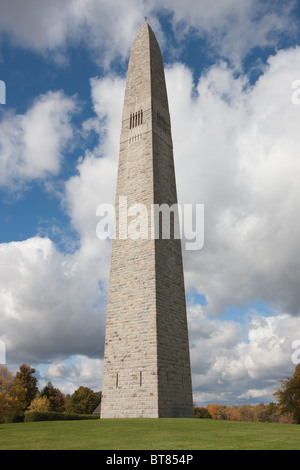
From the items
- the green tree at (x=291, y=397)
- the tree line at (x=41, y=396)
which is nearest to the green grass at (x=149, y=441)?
the green tree at (x=291, y=397)

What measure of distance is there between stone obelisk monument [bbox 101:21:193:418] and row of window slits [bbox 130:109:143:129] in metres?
0.10

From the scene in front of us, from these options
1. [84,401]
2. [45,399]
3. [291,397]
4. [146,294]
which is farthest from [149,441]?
[84,401]

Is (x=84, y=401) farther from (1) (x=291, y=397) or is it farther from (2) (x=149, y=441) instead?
(2) (x=149, y=441)

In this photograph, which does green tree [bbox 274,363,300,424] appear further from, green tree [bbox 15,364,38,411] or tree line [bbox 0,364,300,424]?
green tree [bbox 15,364,38,411]

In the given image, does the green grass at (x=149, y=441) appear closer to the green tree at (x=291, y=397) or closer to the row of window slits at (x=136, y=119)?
the row of window slits at (x=136, y=119)

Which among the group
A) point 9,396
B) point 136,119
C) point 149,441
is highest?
point 136,119

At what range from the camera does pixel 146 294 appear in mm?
24781

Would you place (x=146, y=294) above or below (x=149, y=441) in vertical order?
above

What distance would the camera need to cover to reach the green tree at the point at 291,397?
40.5 m

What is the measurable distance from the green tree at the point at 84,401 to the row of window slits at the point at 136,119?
167 feet

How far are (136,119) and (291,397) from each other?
32542 millimetres

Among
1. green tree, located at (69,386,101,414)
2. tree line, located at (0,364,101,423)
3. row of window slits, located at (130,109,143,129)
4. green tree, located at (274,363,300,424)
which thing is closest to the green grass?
row of window slits, located at (130,109,143,129)
